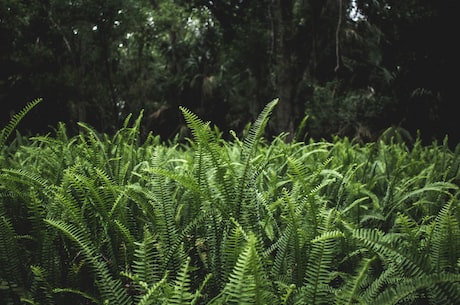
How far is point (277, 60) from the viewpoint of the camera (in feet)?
22.1

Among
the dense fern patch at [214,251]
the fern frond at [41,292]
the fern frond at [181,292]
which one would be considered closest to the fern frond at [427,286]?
the dense fern patch at [214,251]

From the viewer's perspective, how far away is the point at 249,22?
435 inches

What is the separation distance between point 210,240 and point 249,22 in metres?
10.9

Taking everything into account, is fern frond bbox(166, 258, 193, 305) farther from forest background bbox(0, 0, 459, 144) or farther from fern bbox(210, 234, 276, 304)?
forest background bbox(0, 0, 459, 144)

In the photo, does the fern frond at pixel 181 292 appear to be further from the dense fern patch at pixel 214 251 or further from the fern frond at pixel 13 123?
the fern frond at pixel 13 123

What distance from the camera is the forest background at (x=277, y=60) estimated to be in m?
8.17

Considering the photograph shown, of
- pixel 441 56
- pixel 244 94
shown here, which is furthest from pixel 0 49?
pixel 441 56

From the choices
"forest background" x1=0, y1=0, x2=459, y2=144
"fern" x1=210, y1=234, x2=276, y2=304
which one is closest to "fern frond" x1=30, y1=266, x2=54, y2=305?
"fern" x1=210, y1=234, x2=276, y2=304

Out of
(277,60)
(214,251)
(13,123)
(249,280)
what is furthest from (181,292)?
(277,60)

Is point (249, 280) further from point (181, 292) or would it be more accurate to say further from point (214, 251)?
point (214, 251)

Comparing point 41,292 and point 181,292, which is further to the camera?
point 41,292

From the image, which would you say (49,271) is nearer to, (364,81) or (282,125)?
(282,125)

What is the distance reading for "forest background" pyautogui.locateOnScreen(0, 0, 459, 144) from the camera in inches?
322

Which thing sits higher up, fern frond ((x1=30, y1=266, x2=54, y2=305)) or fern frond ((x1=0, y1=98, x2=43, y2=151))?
fern frond ((x1=0, y1=98, x2=43, y2=151))
